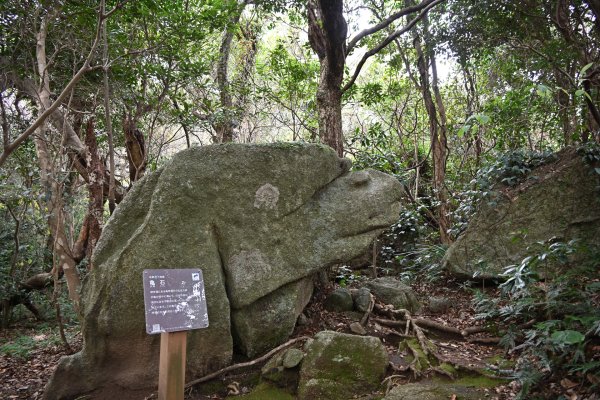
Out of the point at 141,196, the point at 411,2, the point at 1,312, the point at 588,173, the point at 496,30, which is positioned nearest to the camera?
the point at 141,196

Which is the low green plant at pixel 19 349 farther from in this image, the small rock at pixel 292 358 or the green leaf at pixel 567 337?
the green leaf at pixel 567 337

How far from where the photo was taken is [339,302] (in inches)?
250

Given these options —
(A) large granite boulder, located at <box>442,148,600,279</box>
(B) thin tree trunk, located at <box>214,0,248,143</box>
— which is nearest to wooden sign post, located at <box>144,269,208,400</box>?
(A) large granite boulder, located at <box>442,148,600,279</box>

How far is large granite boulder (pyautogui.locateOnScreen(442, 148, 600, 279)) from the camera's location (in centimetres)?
689

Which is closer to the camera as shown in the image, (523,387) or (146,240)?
(523,387)

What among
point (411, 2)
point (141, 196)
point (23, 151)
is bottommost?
point (141, 196)

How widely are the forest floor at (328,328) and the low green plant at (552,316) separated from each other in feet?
0.68

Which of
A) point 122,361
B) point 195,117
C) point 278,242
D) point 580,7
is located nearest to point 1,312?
point 195,117

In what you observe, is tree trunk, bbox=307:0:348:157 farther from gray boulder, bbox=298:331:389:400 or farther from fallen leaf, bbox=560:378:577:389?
fallen leaf, bbox=560:378:577:389

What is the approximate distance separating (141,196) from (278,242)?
1.79m

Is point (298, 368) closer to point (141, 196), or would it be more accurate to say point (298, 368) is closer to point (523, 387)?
point (523, 387)

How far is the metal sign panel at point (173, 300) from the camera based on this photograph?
362 cm

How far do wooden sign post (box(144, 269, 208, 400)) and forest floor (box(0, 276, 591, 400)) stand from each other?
1.08m

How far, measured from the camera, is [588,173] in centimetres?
692
